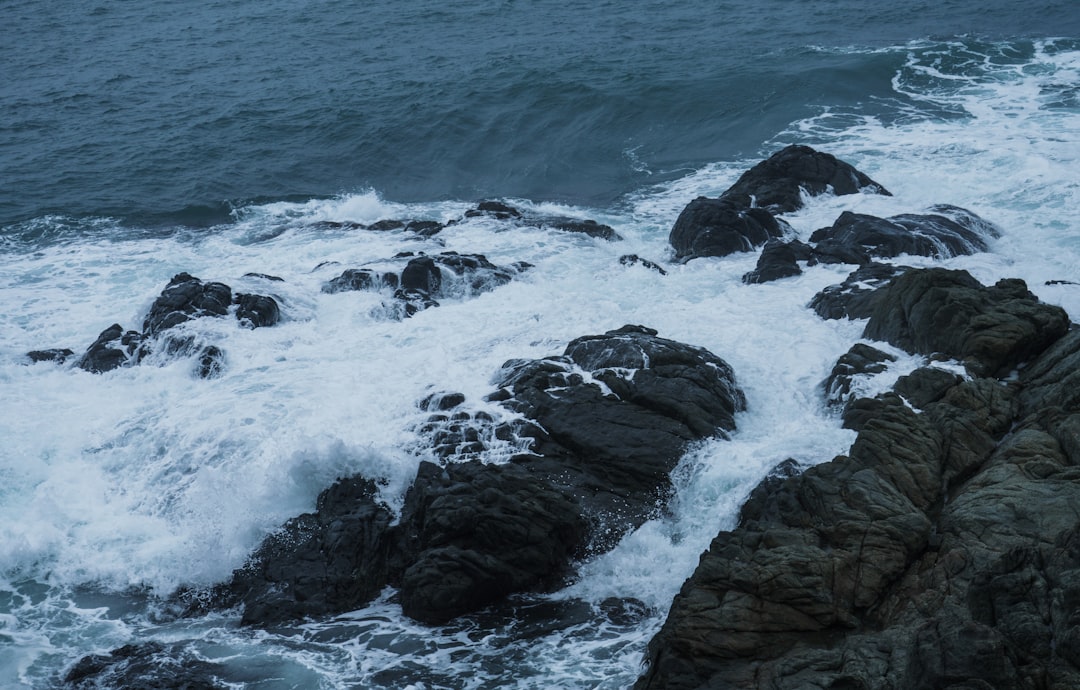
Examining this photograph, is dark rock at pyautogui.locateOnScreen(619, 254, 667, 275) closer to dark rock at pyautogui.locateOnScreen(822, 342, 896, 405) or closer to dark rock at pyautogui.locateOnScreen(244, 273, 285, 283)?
dark rock at pyautogui.locateOnScreen(822, 342, 896, 405)

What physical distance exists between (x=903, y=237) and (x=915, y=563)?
13.6 metres

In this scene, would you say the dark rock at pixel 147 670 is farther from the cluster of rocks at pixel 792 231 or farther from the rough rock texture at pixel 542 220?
the rough rock texture at pixel 542 220

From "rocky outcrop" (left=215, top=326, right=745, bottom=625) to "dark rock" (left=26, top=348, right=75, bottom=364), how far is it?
10.1m

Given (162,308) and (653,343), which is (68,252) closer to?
(162,308)

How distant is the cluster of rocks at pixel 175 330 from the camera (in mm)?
24484

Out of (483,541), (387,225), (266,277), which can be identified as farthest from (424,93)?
(483,541)

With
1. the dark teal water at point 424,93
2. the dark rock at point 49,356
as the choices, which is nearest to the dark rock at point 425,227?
the dark teal water at point 424,93

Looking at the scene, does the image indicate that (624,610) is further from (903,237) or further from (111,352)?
(111,352)

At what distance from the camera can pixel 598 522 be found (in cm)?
1788

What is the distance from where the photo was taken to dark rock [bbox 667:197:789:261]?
90.0 ft

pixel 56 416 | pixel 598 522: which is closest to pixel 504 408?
pixel 598 522

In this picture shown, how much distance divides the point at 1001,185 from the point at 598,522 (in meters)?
18.2

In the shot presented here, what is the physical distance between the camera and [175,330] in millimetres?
24875

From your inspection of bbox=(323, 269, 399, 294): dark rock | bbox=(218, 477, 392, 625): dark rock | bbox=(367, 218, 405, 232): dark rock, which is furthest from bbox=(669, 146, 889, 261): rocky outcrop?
bbox=(218, 477, 392, 625): dark rock
